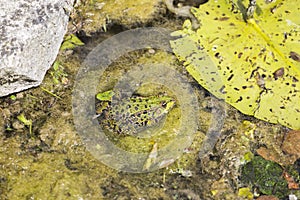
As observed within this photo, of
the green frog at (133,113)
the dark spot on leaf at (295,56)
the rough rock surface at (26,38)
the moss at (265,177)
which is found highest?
the rough rock surface at (26,38)

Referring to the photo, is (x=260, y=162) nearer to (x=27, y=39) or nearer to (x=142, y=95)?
(x=142, y=95)

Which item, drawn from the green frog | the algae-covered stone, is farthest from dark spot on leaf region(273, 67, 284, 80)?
the algae-covered stone

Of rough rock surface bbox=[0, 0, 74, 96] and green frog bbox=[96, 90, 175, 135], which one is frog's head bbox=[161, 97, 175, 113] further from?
rough rock surface bbox=[0, 0, 74, 96]

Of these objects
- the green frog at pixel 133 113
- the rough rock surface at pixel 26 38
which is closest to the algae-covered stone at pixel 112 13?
the rough rock surface at pixel 26 38

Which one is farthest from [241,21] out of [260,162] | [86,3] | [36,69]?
[36,69]

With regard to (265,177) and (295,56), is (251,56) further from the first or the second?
(265,177)

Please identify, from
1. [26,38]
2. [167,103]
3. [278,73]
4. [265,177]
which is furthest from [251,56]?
[26,38]

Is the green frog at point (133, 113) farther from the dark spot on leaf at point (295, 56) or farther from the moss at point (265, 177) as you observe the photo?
the dark spot on leaf at point (295, 56)
